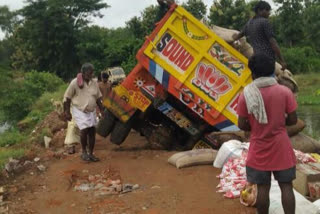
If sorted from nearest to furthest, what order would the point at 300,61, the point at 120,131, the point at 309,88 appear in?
1. the point at 120,131
2. the point at 309,88
3. the point at 300,61

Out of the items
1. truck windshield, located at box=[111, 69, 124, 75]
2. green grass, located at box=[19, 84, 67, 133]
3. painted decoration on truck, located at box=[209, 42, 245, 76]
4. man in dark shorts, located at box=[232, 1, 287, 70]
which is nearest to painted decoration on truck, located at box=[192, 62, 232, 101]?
painted decoration on truck, located at box=[209, 42, 245, 76]

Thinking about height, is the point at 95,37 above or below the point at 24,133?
above

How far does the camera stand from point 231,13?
1146 inches

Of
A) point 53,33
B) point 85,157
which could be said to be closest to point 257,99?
point 85,157

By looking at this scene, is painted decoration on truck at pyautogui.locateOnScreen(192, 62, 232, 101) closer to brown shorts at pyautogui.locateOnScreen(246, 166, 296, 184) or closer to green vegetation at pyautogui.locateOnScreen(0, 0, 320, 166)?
brown shorts at pyautogui.locateOnScreen(246, 166, 296, 184)

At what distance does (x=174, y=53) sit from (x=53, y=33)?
Result: 28.0 meters

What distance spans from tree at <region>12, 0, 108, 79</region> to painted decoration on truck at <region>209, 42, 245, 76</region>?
A: 2716 cm

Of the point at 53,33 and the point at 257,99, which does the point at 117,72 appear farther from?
the point at 53,33

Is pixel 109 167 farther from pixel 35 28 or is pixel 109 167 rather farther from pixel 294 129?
pixel 35 28

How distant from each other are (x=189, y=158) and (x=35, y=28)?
98.7 ft

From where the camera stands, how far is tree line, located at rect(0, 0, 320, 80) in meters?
29.0

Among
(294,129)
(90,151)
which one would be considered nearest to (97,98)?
(90,151)

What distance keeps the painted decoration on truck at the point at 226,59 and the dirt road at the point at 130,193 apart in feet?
5.01

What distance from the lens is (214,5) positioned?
3016 centimetres
